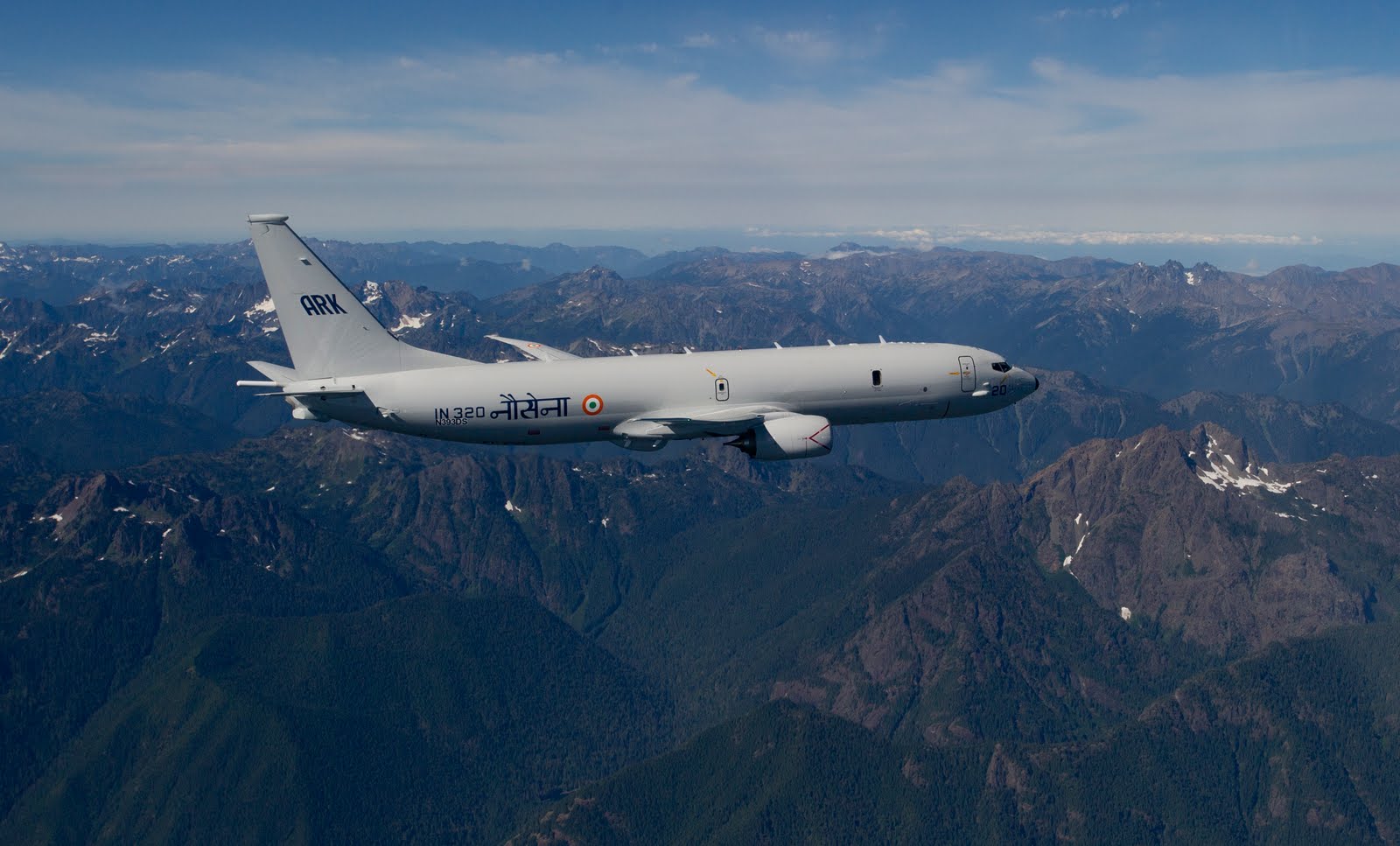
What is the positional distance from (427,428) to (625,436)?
1391 centimetres

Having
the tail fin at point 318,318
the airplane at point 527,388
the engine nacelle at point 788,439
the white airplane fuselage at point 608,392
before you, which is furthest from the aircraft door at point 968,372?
the tail fin at point 318,318

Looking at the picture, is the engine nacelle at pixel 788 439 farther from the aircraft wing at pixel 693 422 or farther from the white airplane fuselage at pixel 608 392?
the white airplane fuselage at pixel 608 392

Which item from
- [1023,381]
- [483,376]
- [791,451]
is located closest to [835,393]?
[791,451]

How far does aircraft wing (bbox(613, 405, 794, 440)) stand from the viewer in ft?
216

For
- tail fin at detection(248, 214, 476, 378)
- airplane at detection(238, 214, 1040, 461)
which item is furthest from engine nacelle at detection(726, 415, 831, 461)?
tail fin at detection(248, 214, 476, 378)

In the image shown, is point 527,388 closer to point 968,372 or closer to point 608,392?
point 608,392

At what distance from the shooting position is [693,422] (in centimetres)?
6531

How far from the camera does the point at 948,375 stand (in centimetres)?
7569

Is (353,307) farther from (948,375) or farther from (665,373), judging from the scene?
(948,375)

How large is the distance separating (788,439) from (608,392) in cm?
1336

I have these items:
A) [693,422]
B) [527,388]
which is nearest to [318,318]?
[527,388]

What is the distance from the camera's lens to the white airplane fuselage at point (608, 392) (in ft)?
214

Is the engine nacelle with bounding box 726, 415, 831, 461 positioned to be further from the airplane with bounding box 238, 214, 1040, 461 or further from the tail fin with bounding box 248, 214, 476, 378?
the tail fin with bounding box 248, 214, 476, 378

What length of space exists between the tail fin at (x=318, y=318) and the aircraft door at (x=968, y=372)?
4121 cm
